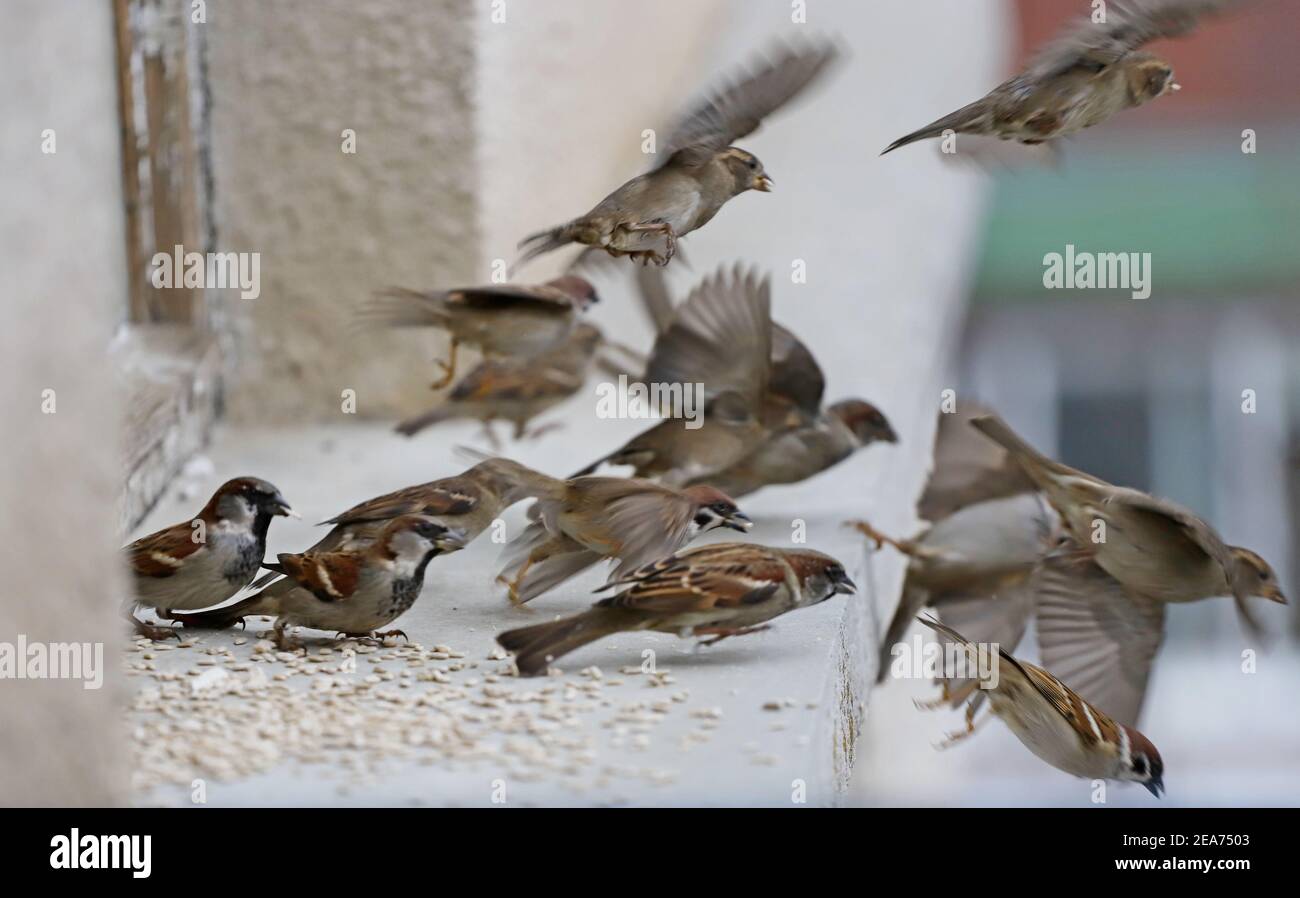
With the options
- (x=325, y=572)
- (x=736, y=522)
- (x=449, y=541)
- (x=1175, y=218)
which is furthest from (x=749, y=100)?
(x=1175, y=218)

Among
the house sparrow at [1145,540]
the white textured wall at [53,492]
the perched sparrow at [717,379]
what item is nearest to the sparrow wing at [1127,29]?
the house sparrow at [1145,540]

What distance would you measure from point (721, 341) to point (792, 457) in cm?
21

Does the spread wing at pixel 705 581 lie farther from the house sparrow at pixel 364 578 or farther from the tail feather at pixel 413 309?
the tail feather at pixel 413 309

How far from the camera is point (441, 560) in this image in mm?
2102

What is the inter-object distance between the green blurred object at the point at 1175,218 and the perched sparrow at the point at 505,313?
19.8 feet

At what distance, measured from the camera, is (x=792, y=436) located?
6.91 ft

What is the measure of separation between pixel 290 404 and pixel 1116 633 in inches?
68.2

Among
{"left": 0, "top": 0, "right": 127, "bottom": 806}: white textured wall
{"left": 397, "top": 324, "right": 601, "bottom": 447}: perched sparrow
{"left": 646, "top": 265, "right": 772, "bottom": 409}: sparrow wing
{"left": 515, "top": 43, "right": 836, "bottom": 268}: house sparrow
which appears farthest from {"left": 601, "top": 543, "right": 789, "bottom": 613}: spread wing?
{"left": 397, "top": 324, "right": 601, "bottom": 447}: perched sparrow

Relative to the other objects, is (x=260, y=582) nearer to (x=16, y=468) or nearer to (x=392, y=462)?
(x=16, y=468)

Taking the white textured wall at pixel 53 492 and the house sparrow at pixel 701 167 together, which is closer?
the white textured wall at pixel 53 492

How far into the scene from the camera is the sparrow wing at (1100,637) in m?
1.79

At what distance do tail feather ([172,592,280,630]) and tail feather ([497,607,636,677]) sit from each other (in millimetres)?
265

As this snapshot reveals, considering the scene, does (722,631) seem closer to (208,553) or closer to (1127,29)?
(208,553)
